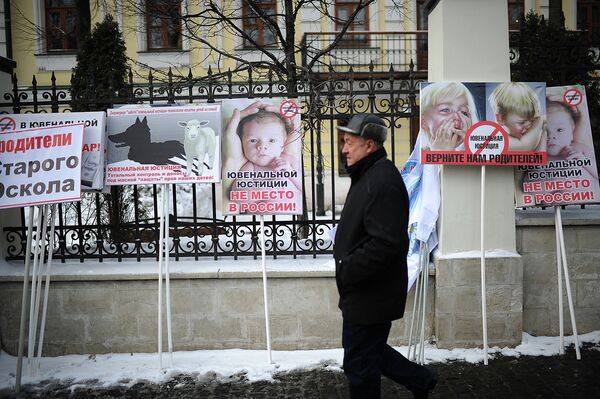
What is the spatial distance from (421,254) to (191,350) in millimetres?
2439

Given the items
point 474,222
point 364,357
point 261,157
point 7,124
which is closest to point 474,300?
point 474,222

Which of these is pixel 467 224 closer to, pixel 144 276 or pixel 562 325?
pixel 562 325

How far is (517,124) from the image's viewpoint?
16.9 feet

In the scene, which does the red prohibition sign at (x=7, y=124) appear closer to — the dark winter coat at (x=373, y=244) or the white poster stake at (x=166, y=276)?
the white poster stake at (x=166, y=276)

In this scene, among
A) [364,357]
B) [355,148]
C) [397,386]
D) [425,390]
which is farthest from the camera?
[397,386]

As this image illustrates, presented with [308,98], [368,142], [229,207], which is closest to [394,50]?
[308,98]

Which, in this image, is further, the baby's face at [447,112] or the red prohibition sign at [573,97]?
the red prohibition sign at [573,97]

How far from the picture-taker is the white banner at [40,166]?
4.77m

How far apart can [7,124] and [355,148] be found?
3.67 metres

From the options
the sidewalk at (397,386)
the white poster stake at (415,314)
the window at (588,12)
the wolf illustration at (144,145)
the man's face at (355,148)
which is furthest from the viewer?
the window at (588,12)

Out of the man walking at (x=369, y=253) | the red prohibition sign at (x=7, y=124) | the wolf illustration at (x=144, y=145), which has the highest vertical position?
the red prohibition sign at (x=7, y=124)

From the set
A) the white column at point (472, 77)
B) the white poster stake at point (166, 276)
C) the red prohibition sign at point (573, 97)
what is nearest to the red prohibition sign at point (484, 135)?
the white column at point (472, 77)

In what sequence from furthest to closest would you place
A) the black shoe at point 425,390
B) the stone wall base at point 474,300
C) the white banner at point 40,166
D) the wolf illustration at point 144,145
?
the stone wall base at point 474,300 → the wolf illustration at point 144,145 → the white banner at point 40,166 → the black shoe at point 425,390

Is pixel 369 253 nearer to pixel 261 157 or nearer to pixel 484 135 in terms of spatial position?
pixel 261 157
